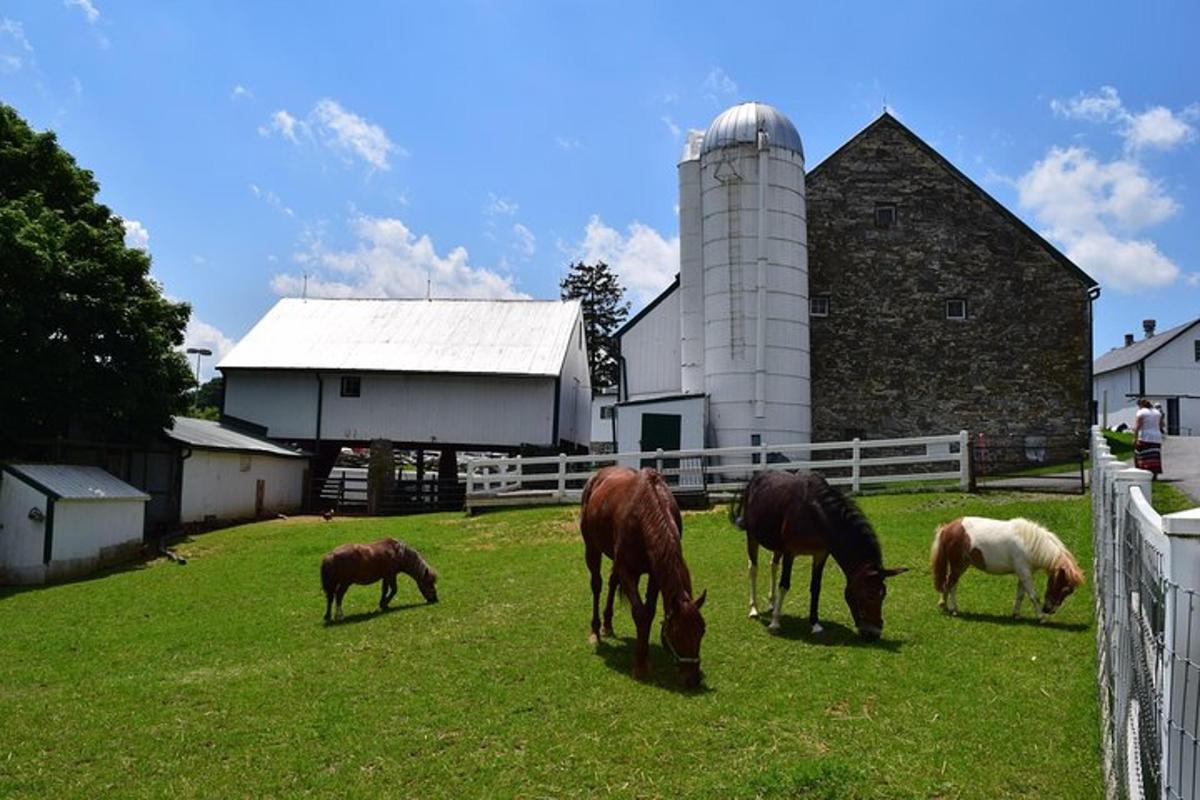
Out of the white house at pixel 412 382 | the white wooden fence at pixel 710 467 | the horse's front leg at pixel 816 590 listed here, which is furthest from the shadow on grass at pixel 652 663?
the white house at pixel 412 382

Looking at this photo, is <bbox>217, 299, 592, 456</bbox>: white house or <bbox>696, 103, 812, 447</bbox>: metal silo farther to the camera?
<bbox>217, 299, 592, 456</bbox>: white house

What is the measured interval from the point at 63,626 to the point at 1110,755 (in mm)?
12983

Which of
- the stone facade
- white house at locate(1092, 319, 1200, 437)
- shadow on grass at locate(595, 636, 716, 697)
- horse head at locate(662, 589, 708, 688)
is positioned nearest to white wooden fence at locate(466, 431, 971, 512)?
the stone facade

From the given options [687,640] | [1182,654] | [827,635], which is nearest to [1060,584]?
[827,635]

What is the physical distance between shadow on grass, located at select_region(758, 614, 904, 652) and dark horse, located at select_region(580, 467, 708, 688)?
148 cm

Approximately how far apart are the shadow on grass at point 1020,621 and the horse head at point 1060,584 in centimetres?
14

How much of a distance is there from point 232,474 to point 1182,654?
28.4 metres

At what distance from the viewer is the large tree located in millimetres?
19959

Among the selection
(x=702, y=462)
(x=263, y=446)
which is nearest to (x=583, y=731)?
(x=702, y=462)

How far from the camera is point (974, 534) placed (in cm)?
941

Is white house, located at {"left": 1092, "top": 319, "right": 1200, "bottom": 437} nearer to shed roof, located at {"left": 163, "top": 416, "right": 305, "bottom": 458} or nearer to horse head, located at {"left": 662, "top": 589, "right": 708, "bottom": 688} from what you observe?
shed roof, located at {"left": 163, "top": 416, "right": 305, "bottom": 458}

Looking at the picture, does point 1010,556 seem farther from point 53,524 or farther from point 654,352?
point 654,352

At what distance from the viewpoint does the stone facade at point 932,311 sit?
27.1 meters

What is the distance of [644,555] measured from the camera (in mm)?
8086
